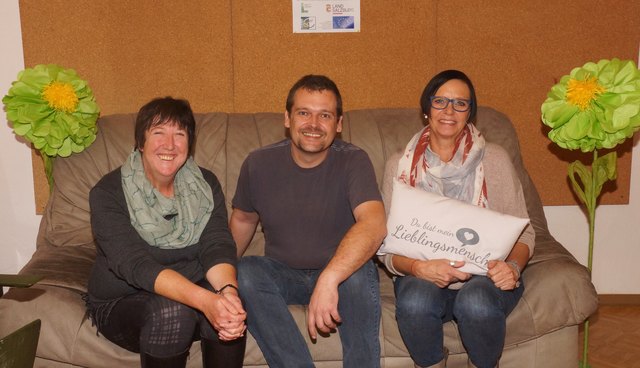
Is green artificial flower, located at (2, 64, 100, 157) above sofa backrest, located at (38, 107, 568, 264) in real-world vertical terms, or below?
above

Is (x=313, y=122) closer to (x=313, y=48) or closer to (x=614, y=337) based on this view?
(x=313, y=48)

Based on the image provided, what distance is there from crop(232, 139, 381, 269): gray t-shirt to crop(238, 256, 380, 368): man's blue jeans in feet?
0.65

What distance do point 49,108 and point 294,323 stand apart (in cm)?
133

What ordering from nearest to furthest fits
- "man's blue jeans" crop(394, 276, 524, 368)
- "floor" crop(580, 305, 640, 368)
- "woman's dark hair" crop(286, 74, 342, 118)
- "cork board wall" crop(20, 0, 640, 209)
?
"man's blue jeans" crop(394, 276, 524, 368), "woman's dark hair" crop(286, 74, 342, 118), "floor" crop(580, 305, 640, 368), "cork board wall" crop(20, 0, 640, 209)

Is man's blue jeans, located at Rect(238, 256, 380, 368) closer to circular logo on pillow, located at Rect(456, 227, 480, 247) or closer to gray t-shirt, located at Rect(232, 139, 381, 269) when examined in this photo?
gray t-shirt, located at Rect(232, 139, 381, 269)

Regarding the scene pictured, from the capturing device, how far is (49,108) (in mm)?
2641

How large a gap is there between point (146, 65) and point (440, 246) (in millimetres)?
1715

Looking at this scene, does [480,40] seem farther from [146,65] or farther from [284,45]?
[146,65]

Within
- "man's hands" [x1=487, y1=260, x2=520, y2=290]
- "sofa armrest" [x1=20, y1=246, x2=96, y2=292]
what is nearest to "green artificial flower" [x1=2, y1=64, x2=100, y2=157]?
"sofa armrest" [x1=20, y1=246, x2=96, y2=292]

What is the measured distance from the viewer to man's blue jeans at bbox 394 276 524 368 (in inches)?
83.7

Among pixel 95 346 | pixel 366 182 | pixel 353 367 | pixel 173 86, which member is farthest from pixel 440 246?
pixel 173 86

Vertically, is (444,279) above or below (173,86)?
below

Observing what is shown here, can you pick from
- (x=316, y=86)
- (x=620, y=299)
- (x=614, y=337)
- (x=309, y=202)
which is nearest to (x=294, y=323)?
(x=309, y=202)

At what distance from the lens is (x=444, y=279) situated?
2.21 metres
